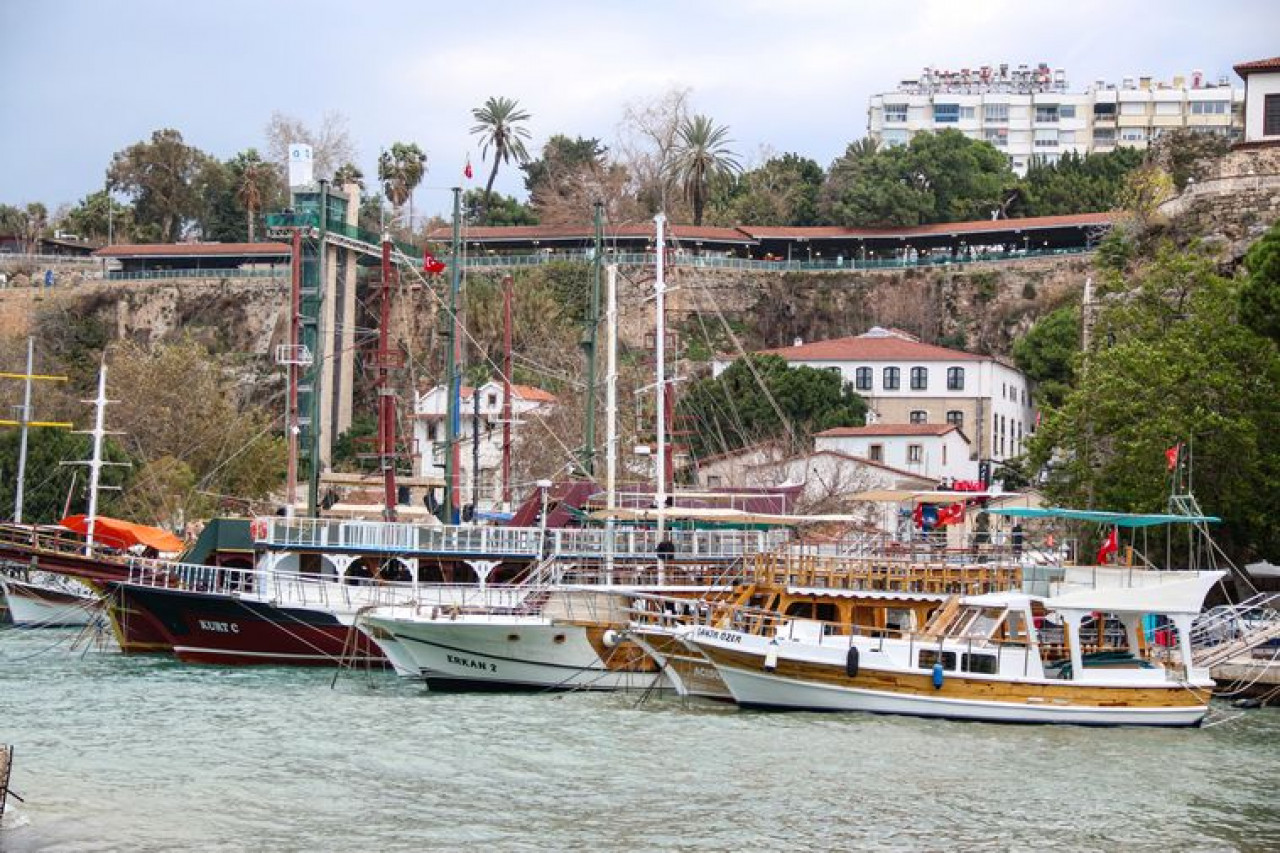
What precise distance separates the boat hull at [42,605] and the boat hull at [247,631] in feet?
37.0

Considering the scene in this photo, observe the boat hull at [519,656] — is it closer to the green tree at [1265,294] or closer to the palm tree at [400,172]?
the green tree at [1265,294]

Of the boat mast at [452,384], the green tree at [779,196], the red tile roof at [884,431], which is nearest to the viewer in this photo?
the boat mast at [452,384]

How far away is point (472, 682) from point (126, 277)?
64324mm

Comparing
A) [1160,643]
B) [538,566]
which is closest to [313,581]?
[538,566]

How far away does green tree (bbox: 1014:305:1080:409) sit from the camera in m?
79.4

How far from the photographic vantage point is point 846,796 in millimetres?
27625

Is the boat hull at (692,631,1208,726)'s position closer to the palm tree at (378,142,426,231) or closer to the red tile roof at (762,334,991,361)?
the red tile roof at (762,334,991,361)

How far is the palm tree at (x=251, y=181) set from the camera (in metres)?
102

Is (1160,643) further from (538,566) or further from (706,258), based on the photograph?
(706,258)

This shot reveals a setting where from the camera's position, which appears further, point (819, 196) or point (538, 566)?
point (819, 196)

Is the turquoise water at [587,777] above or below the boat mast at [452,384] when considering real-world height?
below

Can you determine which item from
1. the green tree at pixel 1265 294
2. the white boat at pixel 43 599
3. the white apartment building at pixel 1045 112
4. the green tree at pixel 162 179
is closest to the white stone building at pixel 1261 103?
the green tree at pixel 1265 294

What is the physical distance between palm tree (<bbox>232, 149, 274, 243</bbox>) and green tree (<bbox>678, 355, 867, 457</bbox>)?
116 ft

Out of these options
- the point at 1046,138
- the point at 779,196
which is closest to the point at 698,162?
the point at 779,196
